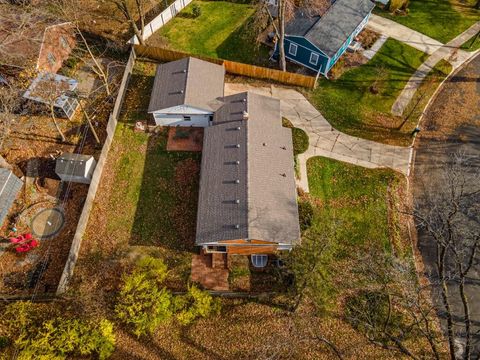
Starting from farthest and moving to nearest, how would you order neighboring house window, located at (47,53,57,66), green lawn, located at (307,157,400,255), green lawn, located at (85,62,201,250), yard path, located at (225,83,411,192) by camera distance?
neighboring house window, located at (47,53,57,66) < yard path, located at (225,83,411,192) < green lawn, located at (307,157,400,255) < green lawn, located at (85,62,201,250)

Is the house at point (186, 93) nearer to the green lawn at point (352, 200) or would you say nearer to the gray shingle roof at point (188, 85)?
the gray shingle roof at point (188, 85)

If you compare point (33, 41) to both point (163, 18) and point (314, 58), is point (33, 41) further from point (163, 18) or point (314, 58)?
point (314, 58)

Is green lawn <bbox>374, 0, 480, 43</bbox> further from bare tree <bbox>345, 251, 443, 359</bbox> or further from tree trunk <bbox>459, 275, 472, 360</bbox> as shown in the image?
tree trunk <bbox>459, 275, 472, 360</bbox>

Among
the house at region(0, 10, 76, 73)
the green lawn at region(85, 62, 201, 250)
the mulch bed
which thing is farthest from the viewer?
the house at region(0, 10, 76, 73)

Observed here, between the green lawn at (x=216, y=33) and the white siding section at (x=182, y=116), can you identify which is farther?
the green lawn at (x=216, y=33)

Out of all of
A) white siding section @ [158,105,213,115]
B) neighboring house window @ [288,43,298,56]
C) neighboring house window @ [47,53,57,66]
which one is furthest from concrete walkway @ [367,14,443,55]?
neighboring house window @ [47,53,57,66]

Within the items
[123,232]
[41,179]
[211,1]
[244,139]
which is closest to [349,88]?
[244,139]

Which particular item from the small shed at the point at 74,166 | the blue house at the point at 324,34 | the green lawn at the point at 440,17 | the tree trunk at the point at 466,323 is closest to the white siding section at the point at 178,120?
the small shed at the point at 74,166
